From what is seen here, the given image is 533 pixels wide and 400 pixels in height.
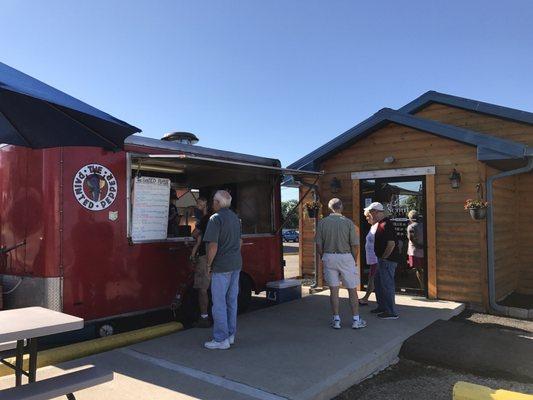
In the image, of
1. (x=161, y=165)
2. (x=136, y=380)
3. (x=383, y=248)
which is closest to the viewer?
(x=136, y=380)

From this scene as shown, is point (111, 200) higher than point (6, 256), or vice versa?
point (111, 200)

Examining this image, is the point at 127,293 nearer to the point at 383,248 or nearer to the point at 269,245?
the point at 269,245

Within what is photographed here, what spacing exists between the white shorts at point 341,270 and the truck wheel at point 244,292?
5.53ft

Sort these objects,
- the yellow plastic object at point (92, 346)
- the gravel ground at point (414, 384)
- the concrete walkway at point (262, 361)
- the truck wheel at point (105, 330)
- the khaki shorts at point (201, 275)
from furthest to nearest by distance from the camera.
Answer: the khaki shorts at point (201, 275), the truck wheel at point (105, 330), the yellow plastic object at point (92, 346), the gravel ground at point (414, 384), the concrete walkway at point (262, 361)

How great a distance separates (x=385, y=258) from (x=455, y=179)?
6.68 ft

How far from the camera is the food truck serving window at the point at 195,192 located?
5945 mm

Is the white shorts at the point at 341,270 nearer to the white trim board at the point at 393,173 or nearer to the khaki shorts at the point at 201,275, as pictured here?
the khaki shorts at the point at 201,275

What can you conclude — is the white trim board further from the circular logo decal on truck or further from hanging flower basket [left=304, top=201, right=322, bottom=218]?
the circular logo decal on truck

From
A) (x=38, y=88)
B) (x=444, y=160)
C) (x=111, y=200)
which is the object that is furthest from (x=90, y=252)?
(x=444, y=160)

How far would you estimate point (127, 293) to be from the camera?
550cm

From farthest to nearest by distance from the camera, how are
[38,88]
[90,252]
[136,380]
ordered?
[90,252] < [136,380] < [38,88]

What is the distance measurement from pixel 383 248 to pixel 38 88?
4.57 m

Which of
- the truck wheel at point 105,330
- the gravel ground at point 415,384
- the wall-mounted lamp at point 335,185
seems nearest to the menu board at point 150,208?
the truck wheel at point 105,330

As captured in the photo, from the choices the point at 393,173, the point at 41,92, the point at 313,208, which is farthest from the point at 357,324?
the point at 41,92
